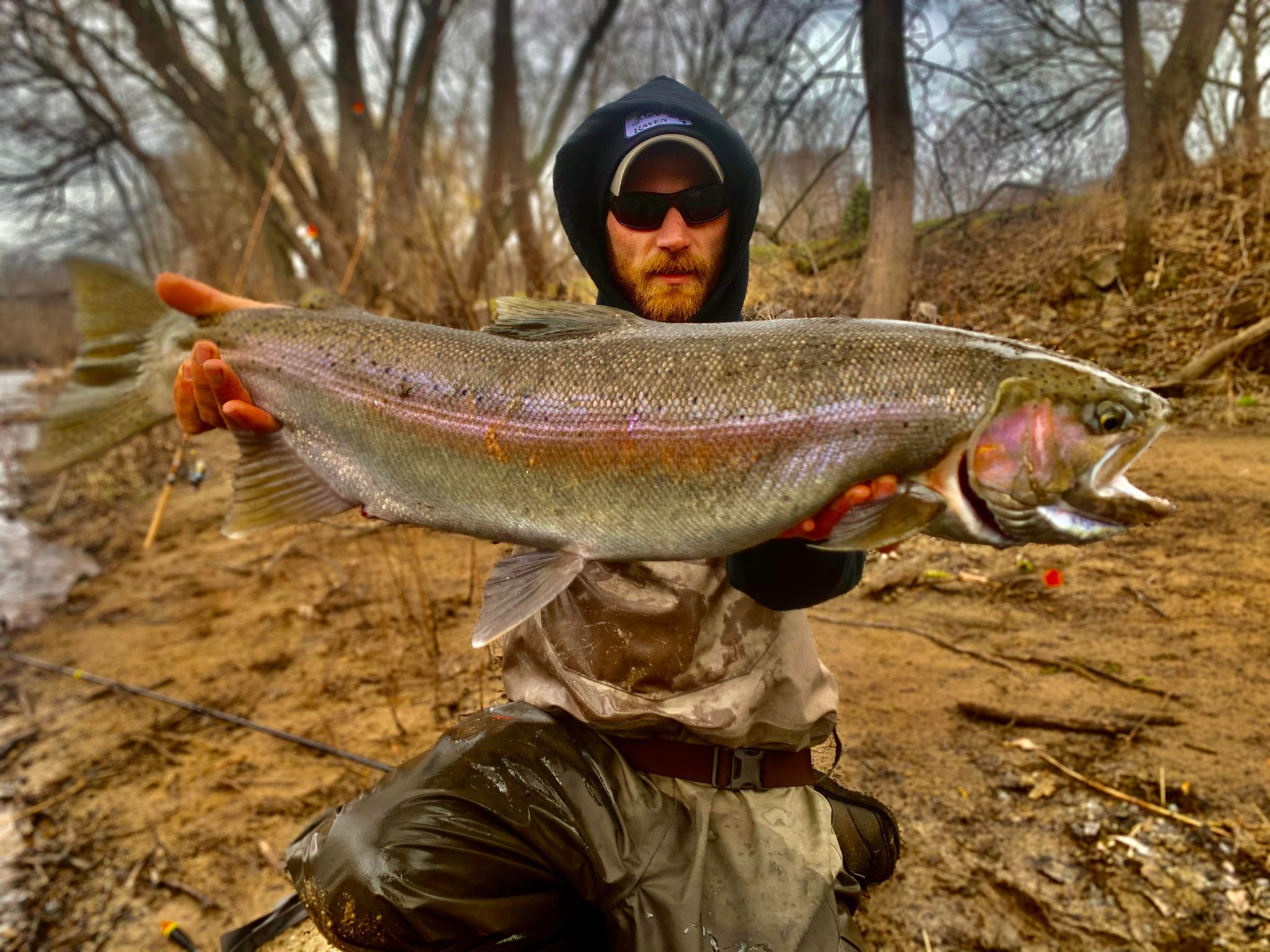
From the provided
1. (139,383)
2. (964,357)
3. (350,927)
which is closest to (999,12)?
(964,357)

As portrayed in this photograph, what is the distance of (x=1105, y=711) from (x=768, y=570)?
7.32 feet

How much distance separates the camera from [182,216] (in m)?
9.56

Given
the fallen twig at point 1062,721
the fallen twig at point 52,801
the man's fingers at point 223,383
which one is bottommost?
the fallen twig at point 52,801

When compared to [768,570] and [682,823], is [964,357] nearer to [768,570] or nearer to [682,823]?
[768,570]

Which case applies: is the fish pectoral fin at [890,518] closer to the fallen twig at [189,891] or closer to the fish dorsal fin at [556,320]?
the fish dorsal fin at [556,320]

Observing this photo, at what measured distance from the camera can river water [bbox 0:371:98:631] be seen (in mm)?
6535

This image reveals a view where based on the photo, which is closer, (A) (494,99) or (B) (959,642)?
(B) (959,642)

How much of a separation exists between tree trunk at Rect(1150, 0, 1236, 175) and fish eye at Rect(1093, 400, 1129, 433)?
11.3 m

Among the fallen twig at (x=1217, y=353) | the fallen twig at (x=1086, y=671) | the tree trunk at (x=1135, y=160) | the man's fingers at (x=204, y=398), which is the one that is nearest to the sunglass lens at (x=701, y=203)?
the man's fingers at (x=204, y=398)

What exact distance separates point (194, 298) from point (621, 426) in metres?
1.46

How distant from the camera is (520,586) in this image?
183 cm

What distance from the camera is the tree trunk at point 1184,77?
9.95 metres

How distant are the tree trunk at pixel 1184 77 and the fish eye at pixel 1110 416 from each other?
11.3 meters

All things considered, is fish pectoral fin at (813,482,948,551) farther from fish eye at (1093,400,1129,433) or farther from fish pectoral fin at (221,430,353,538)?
fish pectoral fin at (221,430,353,538)
